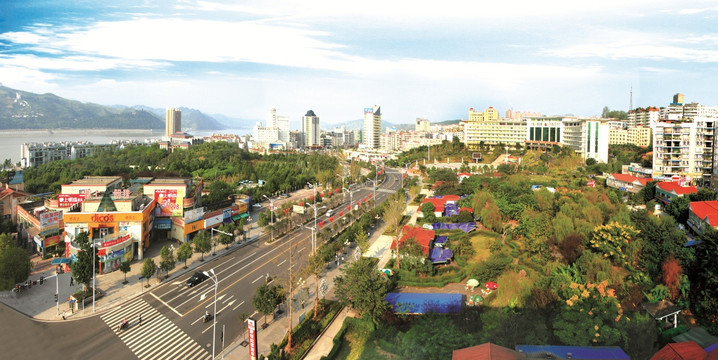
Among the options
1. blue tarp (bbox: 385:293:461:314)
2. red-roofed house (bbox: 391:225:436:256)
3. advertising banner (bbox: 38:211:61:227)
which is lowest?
blue tarp (bbox: 385:293:461:314)

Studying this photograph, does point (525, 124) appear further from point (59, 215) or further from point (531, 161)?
point (59, 215)

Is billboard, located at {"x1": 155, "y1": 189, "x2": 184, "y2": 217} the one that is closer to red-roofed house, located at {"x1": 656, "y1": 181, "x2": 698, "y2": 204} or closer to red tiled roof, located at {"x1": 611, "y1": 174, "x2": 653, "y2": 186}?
red-roofed house, located at {"x1": 656, "y1": 181, "x2": 698, "y2": 204}

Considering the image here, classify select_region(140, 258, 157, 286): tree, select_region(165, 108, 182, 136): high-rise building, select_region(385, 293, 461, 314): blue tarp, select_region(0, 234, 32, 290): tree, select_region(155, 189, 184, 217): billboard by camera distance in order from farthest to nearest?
select_region(165, 108, 182, 136): high-rise building, select_region(155, 189, 184, 217): billboard, select_region(140, 258, 157, 286): tree, select_region(0, 234, 32, 290): tree, select_region(385, 293, 461, 314): blue tarp

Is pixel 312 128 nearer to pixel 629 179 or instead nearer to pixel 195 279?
pixel 629 179

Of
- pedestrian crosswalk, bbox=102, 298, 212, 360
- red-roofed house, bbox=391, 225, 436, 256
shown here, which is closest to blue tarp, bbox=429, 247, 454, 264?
red-roofed house, bbox=391, 225, 436, 256

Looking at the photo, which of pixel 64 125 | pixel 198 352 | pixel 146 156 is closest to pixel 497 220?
pixel 198 352

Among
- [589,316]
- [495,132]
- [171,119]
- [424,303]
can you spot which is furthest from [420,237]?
[171,119]

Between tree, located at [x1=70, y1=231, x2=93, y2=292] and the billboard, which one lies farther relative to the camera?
the billboard
